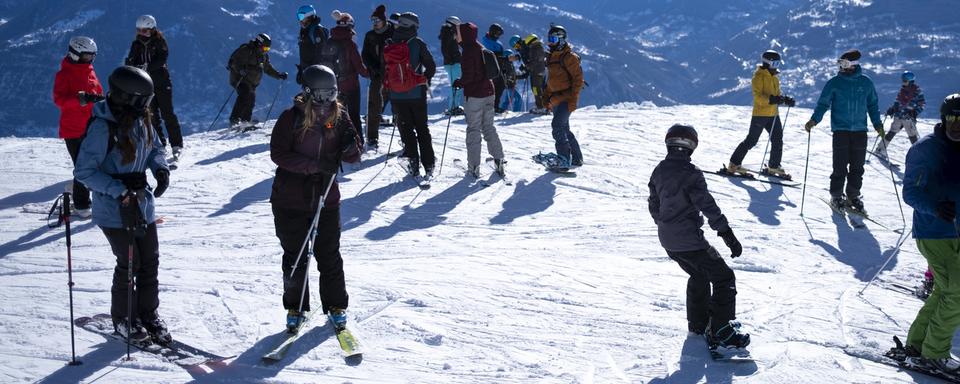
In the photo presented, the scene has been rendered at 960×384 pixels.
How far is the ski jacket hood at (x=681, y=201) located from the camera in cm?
505

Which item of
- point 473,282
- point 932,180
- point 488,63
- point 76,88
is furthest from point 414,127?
point 932,180

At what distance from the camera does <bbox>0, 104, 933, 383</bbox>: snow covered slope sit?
5062mm

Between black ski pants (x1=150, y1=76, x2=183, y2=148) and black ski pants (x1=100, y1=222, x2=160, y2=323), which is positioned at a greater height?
black ski pants (x1=150, y1=76, x2=183, y2=148)

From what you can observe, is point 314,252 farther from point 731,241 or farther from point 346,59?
point 346,59

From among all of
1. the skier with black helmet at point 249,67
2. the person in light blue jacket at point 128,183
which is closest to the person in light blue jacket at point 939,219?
the person in light blue jacket at point 128,183

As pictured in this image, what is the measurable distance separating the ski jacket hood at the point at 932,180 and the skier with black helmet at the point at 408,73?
5939 mm

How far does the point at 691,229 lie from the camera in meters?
5.14

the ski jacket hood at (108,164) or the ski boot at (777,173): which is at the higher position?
the ski jacket hood at (108,164)

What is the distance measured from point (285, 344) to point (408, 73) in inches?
205

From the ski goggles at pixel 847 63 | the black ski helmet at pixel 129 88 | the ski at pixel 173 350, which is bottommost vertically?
the ski at pixel 173 350

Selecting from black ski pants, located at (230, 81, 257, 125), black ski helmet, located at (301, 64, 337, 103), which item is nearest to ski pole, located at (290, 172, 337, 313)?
black ski helmet, located at (301, 64, 337, 103)

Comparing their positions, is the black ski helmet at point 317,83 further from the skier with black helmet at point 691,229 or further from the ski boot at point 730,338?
the ski boot at point 730,338

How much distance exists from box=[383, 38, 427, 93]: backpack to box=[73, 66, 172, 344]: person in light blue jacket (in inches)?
195

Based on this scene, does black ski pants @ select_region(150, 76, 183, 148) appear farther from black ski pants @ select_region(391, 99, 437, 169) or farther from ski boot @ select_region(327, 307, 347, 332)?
ski boot @ select_region(327, 307, 347, 332)
